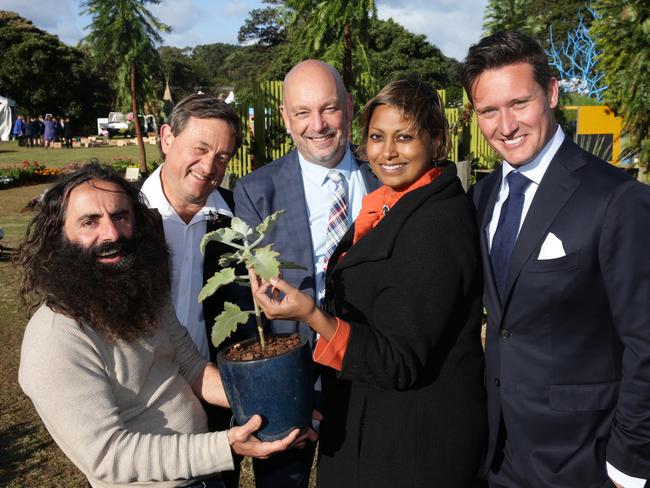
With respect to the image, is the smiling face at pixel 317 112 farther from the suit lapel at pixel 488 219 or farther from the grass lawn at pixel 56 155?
the grass lawn at pixel 56 155

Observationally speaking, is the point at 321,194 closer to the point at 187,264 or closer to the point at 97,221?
the point at 187,264

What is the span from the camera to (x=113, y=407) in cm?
202

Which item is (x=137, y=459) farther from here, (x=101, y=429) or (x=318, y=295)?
(x=318, y=295)

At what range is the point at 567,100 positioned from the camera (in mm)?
15484

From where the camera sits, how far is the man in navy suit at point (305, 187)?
108 inches

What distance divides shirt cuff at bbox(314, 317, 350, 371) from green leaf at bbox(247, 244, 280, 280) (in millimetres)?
282

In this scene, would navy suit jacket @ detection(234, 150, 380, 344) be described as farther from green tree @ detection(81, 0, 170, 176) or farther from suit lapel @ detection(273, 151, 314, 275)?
Answer: green tree @ detection(81, 0, 170, 176)

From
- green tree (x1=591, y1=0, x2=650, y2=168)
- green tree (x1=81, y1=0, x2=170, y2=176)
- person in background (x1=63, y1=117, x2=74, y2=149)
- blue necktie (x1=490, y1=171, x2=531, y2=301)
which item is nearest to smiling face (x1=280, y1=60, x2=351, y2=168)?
blue necktie (x1=490, y1=171, x2=531, y2=301)

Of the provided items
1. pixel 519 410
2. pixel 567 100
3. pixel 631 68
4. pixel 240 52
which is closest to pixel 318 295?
pixel 519 410

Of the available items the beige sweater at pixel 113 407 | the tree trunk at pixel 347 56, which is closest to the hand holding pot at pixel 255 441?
the beige sweater at pixel 113 407

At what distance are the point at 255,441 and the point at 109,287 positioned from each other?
771 mm

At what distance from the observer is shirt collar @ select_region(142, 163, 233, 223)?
2910 millimetres

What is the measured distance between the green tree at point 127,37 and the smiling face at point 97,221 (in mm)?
17202

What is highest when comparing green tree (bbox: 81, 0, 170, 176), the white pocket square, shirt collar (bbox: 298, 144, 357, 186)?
green tree (bbox: 81, 0, 170, 176)
